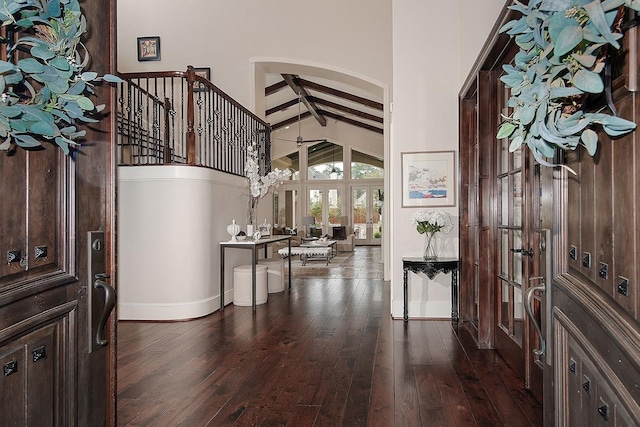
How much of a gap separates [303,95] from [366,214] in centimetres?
630

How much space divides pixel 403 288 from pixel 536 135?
12.7ft

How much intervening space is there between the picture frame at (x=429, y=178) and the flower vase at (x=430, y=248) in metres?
0.37

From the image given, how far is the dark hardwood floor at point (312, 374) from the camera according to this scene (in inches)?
97.3

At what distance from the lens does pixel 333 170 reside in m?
17.0

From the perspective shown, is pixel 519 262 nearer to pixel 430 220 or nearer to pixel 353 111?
pixel 430 220

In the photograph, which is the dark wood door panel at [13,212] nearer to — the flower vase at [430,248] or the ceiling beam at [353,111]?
the flower vase at [430,248]

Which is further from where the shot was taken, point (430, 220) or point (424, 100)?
point (424, 100)

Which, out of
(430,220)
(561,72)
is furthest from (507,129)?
(430,220)

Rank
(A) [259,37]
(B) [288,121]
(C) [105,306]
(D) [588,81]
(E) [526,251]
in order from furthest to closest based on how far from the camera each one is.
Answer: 1. (B) [288,121]
2. (A) [259,37]
3. (E) [526,251]
4. (C) [105,306]
5. (D) [588,81]

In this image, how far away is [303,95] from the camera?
12125 millimetres

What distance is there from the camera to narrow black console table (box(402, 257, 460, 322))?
14.8 ft

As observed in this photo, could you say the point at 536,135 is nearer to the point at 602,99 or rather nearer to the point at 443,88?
the point at 602,99

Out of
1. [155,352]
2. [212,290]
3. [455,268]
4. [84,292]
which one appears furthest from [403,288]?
[84,292]

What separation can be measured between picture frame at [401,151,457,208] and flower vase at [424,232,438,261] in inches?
14.6
